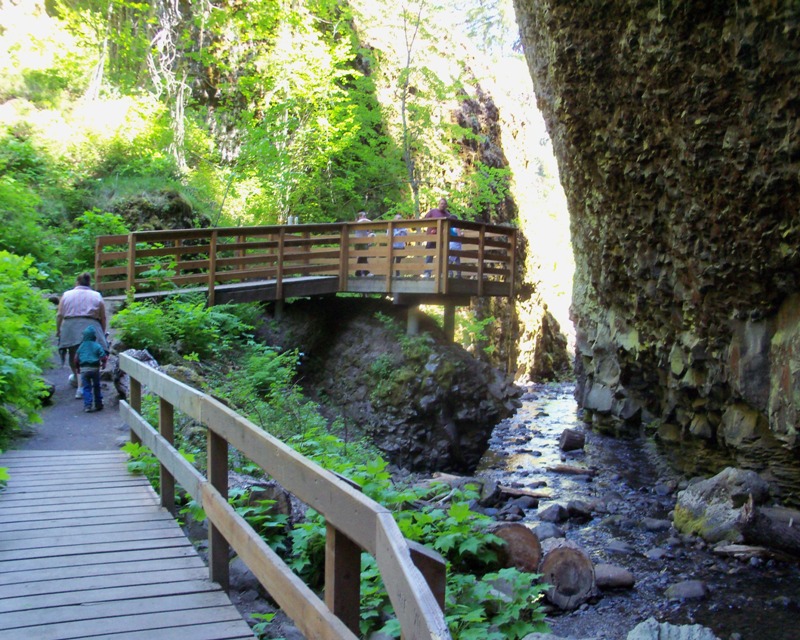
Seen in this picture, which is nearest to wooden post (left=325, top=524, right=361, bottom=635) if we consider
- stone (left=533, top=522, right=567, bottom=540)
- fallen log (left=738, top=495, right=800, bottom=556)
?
stone (left=533, top=522, right=567, bottom=540)

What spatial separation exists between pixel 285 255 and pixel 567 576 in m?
10.3

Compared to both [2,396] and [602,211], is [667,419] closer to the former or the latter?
[602,211]

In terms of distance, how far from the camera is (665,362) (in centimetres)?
1330

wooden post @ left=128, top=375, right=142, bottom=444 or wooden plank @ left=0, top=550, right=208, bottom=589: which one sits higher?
wooden post @ left=128, top=375, right=142, bottom=444

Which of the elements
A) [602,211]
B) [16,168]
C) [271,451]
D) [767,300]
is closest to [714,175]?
[767,300]

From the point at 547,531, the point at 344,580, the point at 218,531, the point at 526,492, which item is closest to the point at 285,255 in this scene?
the point at 526,492

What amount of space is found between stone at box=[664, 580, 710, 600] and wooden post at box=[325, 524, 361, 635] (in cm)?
604

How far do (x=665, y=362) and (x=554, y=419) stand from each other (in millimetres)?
7607

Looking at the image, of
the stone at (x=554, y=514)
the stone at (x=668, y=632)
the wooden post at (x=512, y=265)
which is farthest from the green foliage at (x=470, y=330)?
the stone at (x=668, y=632)

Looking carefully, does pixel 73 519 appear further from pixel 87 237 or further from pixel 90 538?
pixel 87 237

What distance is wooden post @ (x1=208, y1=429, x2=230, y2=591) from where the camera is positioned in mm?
3998

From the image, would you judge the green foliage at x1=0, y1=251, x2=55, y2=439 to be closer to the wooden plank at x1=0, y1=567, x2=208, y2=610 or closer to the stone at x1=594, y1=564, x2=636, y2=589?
the wooden plank at x1=0, y1=567, x2=208, y2=610

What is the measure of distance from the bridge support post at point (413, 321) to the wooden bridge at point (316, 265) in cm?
2

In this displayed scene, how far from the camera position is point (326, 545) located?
255cm
